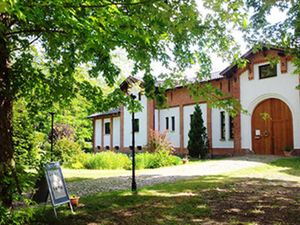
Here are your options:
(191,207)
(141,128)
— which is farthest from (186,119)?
(191,207)

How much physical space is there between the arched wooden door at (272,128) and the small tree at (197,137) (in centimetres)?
336

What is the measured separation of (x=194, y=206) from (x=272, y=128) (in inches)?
568

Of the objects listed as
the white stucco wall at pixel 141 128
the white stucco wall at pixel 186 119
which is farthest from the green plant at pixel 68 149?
the white stucco wall at pixel 141 128

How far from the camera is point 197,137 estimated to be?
23.2 meters

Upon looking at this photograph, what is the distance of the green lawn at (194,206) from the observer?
6.63 meters

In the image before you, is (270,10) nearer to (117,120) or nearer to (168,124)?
(168,124)

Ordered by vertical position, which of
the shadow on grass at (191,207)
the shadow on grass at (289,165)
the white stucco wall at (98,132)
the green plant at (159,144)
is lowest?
the shadow on grass at (191,207)

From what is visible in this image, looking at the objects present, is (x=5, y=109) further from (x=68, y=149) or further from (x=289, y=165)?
(x=68, y=149)

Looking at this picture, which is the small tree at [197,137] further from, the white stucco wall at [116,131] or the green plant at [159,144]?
the white stucco wall at [116,131]

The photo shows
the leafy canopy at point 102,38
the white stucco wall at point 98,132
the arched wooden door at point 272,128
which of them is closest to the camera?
the leafy canopy at point 102,38

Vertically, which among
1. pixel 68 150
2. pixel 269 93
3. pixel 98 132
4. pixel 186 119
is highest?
pixel 269 93

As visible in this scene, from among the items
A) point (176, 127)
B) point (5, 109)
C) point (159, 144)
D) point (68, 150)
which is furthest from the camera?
point (176, 127)

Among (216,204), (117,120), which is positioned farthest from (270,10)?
(117,120)

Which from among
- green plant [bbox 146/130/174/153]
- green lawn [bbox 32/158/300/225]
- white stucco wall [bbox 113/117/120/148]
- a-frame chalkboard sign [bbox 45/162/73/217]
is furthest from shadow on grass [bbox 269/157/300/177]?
white stucco wall [bbox 113/117/120/148]
